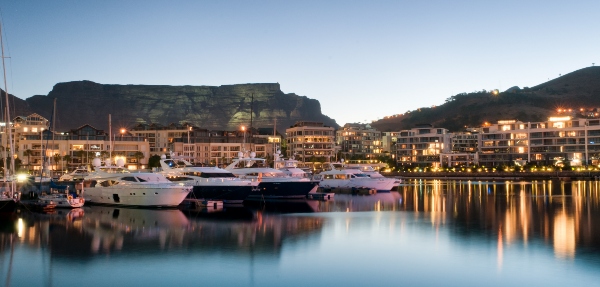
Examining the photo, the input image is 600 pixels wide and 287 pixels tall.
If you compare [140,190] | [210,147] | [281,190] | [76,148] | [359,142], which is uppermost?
[359,142]

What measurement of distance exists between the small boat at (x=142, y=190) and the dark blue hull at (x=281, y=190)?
10849mm

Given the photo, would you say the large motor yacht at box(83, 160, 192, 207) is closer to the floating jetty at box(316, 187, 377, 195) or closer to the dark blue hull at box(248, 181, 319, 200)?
the dark blue hull at box(248, 181, 319, 200)

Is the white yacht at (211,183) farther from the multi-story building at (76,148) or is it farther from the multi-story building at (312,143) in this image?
the multi-story building at (312,143)

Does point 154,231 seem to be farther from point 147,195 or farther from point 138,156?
point 138,156

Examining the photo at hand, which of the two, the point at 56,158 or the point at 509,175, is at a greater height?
the point at 56,158

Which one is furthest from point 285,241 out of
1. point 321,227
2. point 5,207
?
point 5,207

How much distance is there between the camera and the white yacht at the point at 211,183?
43.9 metres

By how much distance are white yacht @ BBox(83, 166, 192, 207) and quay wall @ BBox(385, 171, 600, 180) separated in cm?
9406

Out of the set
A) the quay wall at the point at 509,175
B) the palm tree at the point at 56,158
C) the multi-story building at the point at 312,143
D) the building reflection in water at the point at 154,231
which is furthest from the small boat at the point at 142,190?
the multi-story building at the point at 312,143

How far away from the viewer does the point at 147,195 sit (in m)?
40.5

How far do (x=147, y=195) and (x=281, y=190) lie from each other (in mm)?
14845

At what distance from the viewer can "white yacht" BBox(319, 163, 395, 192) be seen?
67.3 m

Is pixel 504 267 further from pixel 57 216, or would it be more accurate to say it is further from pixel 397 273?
pixel 57 216

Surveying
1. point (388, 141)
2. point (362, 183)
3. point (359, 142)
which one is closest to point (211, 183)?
point (362, 183)
